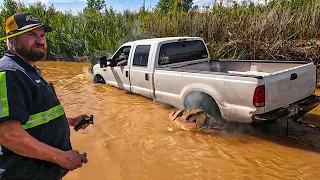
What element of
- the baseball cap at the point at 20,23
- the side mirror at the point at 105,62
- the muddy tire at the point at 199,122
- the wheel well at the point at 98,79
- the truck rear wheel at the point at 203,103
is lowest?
the muddy tire at the point at 199,122

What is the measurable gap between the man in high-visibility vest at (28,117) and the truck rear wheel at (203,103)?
3.65m

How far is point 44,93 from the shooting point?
172cm

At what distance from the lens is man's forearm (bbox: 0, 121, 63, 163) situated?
4.85ft

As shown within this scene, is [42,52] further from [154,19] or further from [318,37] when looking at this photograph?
[154,19]

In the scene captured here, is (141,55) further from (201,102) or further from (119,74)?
(201,102)

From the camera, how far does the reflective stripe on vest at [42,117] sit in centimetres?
164

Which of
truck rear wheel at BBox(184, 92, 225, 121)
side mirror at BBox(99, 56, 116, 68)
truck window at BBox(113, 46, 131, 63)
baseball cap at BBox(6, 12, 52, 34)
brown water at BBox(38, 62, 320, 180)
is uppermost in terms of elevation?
baseball cap at BBox(6, 12, 52, 34)

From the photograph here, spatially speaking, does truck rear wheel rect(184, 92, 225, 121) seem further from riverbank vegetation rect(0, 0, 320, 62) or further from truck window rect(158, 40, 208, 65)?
riverbank vegetation rect(0, 0, 320, 62)

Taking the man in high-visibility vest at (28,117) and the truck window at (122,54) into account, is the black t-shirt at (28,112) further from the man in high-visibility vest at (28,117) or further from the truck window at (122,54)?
the truck window at (122,54)

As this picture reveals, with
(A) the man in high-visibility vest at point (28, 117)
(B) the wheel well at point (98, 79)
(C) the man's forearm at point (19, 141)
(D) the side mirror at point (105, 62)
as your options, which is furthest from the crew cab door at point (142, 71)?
(C) the man's forearm at point (19, 141)

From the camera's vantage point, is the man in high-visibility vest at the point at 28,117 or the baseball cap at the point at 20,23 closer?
the man in high-visibility vest at the point at 28,117

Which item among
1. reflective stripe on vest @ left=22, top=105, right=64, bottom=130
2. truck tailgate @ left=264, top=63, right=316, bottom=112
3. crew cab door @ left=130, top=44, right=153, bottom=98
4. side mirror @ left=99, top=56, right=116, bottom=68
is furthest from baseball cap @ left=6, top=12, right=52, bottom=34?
side mirror @ left=99, top=56, right=116, bottom=68

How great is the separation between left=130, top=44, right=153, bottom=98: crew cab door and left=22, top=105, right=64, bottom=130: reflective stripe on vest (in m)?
4.46

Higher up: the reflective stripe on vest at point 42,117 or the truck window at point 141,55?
the truck window at point 141,55
